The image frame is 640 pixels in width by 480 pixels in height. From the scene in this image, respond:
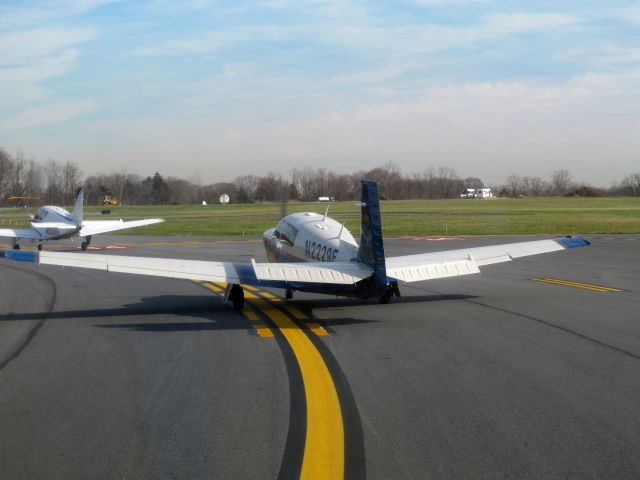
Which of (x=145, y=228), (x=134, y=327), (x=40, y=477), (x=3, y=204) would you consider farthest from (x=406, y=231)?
(x=3, y=204)

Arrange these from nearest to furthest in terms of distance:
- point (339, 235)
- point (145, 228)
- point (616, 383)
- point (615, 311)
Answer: point (616, 383)
point (615, 311)
point (339, 235)
point (145, 228)

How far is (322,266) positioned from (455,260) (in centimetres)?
397

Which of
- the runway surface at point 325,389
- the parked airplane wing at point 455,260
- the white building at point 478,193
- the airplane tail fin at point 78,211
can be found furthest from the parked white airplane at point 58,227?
the white building at point 478,193

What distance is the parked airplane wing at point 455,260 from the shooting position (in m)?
14.2

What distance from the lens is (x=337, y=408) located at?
669 cm

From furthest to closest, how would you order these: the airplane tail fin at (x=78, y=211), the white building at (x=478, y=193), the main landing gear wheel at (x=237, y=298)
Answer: the white building at (x=478, y=193) → the airplane tail fin at (x=78, y=211) → the main landing gear wheel at (x=237, y=298)

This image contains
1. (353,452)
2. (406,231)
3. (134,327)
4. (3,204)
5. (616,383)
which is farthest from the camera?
(3,204)

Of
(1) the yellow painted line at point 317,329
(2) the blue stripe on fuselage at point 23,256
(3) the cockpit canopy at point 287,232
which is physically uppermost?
(3) the cockpit canopy at point 287,232

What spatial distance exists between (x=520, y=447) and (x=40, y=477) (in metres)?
3.55

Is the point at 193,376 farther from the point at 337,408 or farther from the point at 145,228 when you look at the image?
the point at 145,228

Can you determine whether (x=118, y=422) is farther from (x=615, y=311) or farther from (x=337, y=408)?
(x=615, y=311)

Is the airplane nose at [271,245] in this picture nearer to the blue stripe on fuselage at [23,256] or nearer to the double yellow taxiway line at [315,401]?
the double yellow taxiway line at [315,401]

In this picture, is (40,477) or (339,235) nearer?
(40,477)

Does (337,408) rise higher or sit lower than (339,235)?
lower
